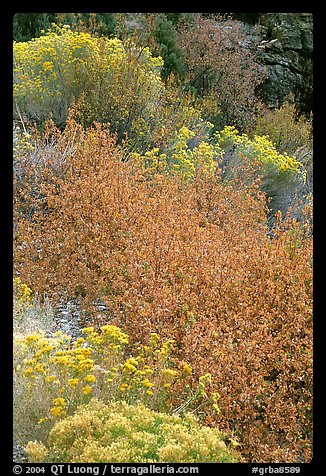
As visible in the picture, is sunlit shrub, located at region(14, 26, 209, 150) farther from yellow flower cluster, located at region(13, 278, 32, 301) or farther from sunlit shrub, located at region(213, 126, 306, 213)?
yellow flower cluster, located at region(13, 278, 32, 301)

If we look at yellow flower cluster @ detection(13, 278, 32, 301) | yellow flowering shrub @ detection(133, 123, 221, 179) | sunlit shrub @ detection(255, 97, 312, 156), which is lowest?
sunlit shrub @ detection(255, 97, 312, 156)

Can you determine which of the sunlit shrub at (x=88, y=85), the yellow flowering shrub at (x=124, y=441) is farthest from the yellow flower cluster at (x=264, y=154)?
the yellow flowering shrub at (x=124, y=441)

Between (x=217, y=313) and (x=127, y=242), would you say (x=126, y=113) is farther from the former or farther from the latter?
(x=217, y=313)

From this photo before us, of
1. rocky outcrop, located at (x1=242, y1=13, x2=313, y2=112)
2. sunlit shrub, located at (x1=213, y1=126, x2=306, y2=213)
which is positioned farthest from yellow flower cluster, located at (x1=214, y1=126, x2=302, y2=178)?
rocky outcrop, located at (x1=242, y1=13, x2=313, y2=112)

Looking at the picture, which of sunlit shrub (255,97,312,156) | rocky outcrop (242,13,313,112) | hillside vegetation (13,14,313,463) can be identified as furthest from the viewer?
rocky outcrop (242,13,313,112)

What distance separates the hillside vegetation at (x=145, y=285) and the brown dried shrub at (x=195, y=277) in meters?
0.01

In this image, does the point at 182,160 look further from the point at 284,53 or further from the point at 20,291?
the point at 284,53

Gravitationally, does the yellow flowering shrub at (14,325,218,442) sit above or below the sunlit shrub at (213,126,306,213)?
above

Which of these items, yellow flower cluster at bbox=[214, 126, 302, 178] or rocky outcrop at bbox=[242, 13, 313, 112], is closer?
yellow flower cluster at bbox=[214, 126, 302, 178]

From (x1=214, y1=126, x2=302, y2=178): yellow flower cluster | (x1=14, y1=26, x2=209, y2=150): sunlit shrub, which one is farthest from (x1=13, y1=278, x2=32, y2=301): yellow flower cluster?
(x1=214, y1=126, x2=302, y2=178): yellow flower cluster

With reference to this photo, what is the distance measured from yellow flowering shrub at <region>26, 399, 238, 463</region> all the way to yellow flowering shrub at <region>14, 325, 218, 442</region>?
0.14 metres

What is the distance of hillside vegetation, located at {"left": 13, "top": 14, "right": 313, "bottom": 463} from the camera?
2973 millimetres

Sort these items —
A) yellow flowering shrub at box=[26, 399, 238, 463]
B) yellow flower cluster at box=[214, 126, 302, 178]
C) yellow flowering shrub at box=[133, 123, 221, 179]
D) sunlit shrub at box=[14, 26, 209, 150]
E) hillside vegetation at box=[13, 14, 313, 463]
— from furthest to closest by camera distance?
yellow flower cluster at box=[214, 126, 302, 178] < sunlit shrub at box=[14, 26, 209, 150] < yellow flowering shrub at box=[133, 123, 221, 179] < hillside vegetation at box=[13, 14, 313, 463] < yellow flowering shrub at box=[26, 399, 238, 463]
